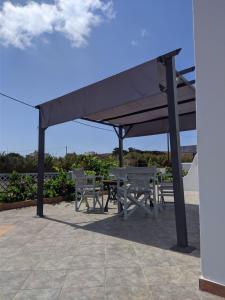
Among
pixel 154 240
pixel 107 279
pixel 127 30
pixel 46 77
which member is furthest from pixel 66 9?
pixel 107 279

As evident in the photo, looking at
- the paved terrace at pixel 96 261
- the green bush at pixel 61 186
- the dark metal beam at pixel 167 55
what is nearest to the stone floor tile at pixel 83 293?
the paved terrace at pixel 96 261

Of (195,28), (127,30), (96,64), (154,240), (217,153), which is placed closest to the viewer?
(217,153)

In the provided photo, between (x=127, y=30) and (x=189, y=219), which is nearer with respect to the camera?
(x=189, y=219)

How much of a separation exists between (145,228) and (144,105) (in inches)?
106

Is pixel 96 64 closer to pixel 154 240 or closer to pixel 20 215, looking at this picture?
pixel 20 215

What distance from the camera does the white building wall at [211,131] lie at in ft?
7.36

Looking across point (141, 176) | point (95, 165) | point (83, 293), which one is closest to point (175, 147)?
point (141, 176)

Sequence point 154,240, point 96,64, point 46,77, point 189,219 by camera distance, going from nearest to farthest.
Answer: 1. point 154,240
2. point 189,219
3. point 96,64
4. point 46,77

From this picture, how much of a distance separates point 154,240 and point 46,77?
5.88m

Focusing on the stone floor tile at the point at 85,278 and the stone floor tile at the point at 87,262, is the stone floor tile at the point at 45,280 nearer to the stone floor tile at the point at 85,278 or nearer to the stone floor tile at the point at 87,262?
the stone floor tile at the point at 85,278

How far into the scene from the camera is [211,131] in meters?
2.30

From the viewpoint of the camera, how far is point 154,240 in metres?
3.89

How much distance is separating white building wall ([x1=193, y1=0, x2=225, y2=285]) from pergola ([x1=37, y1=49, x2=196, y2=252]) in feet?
3.93

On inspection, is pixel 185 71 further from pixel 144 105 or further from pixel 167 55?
pixel 144 105
